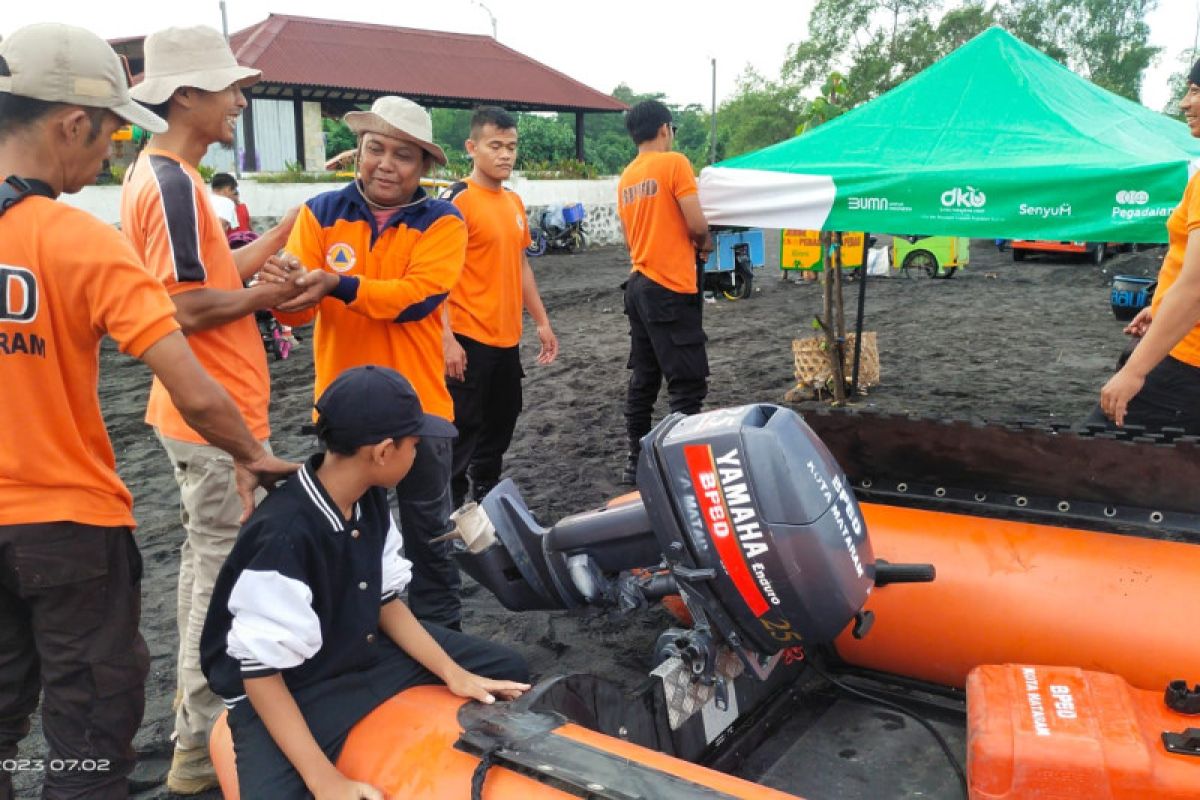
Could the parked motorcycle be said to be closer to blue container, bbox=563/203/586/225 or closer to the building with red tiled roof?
blue container, bbox=563/203/586/225

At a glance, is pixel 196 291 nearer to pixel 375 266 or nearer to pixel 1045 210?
pixel 375 266

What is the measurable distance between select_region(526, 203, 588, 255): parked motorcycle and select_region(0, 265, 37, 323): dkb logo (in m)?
19.2

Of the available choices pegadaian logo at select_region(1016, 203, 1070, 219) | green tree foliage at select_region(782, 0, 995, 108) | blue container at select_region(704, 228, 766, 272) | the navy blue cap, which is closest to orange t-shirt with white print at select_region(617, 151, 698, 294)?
pegadaian logo at select_region(1016, 203, 1070, 219)

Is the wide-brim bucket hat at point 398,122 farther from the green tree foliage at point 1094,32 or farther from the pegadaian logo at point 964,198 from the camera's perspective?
the green tree foliage at point 1094,32

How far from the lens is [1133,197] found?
3775mm

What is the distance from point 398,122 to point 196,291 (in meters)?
0.86

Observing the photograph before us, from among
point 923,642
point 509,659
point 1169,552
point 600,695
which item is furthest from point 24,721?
point 1169,552

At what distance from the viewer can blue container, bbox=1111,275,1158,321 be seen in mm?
10234

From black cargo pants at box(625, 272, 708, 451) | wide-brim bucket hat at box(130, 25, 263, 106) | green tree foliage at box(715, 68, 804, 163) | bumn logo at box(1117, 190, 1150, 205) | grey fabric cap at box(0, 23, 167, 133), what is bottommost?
black cargo pants at box(625, 272, 708, 451)

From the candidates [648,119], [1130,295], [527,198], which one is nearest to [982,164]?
[648,119]

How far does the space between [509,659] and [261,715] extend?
0.66 m

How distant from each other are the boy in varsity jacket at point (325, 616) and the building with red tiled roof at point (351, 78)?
2051cm

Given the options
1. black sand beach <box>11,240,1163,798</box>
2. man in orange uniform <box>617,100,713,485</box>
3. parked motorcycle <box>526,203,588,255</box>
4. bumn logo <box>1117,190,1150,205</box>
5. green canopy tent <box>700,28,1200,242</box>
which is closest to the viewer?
black sand beach <box>11,240,1163,798</box>

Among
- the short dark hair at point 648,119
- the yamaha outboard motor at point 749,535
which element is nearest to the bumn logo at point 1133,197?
the short dark hair at point 648,119
